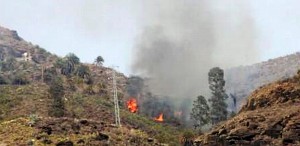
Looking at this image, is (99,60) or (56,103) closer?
(56,103)

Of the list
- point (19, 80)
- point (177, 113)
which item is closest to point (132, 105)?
point (177, 113)

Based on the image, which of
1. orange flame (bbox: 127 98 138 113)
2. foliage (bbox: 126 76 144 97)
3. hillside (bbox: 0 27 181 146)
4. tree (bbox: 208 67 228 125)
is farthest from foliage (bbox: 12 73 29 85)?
tree (bbox: 208 67 228 125)

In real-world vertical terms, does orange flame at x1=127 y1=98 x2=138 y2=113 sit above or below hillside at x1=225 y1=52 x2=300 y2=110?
below

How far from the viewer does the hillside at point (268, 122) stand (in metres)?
38.0

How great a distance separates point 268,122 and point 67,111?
46.5 m

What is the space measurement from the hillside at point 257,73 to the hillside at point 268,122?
7945cm

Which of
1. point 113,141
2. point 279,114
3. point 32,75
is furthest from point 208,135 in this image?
point 32,75

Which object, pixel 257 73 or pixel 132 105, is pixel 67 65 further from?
pixel 257 73

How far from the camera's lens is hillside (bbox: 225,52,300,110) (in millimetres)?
131500

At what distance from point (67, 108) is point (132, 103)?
28346 millimetres

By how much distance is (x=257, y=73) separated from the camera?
486 ft

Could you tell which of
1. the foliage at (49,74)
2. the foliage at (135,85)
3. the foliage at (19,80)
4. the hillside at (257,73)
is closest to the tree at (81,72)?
the foliage at (49,74)

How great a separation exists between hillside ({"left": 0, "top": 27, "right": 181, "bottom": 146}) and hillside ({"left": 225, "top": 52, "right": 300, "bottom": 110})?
102 ft

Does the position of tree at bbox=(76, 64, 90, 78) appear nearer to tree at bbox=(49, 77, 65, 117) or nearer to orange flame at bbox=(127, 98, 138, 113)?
orange flame at bbox=(127, 98, 138, 113)
